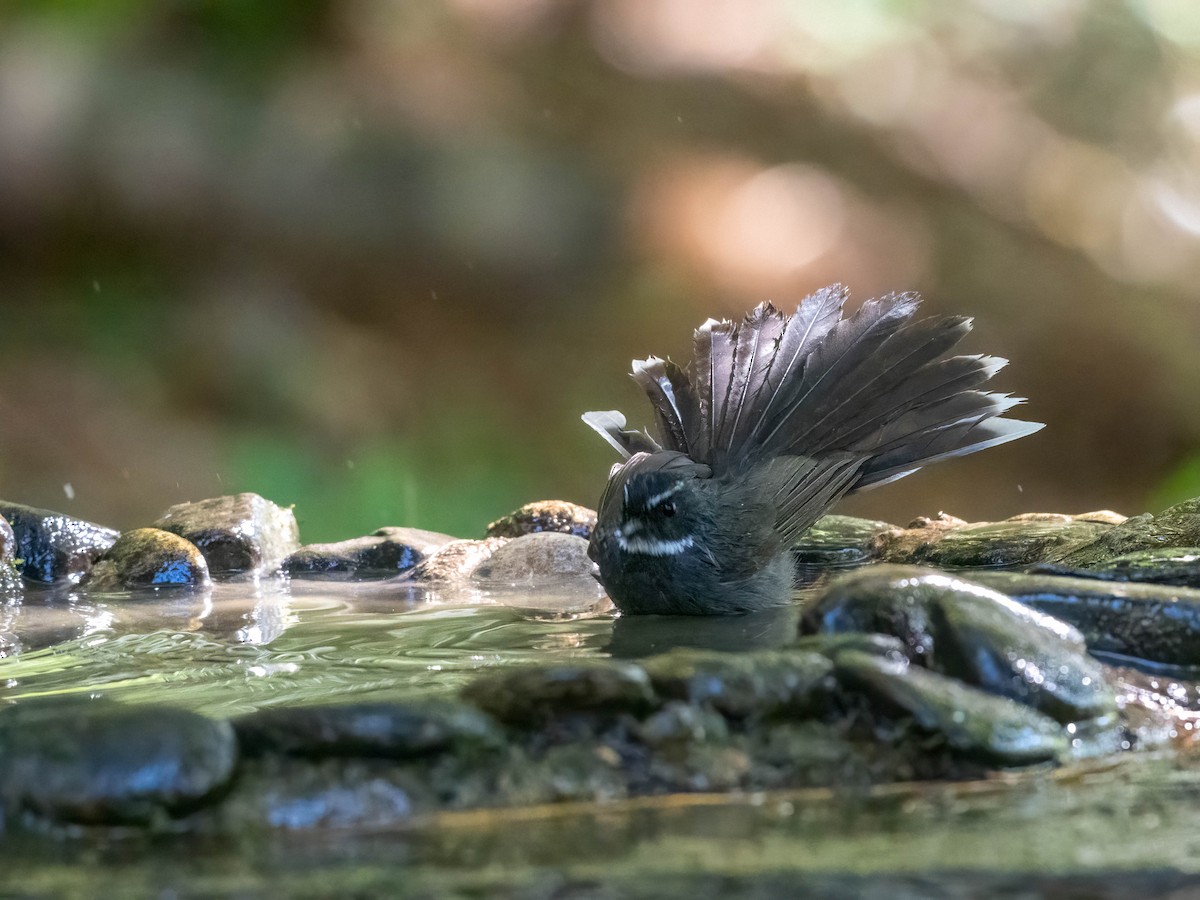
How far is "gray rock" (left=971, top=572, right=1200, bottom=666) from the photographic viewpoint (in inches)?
95.8

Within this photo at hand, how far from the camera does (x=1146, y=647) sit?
2.45 meters

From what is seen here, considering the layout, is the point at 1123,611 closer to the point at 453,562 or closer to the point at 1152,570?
the point at 1152,570

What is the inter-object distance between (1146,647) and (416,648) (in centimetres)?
177

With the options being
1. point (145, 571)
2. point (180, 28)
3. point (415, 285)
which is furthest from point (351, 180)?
point (145, 571)

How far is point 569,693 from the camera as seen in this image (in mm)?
1905

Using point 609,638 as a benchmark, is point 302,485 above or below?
above

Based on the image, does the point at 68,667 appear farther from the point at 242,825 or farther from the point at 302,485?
the point at 302,485

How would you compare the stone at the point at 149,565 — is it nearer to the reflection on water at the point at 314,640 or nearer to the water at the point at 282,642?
the water at the point at 282,642

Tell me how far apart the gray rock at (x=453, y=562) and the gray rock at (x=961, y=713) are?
11.3ft

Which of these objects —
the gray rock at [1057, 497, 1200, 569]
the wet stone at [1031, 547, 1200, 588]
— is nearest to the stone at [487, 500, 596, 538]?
the gray rock at [1057, 497, 1200, 569]

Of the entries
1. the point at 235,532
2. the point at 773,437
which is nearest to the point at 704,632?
the point at 773,437

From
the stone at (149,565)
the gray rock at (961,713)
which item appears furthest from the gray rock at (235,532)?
the gray rock at (961,713)

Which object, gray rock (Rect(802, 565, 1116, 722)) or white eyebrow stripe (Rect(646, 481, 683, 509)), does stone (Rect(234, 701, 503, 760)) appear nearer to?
gray rock (Rect(802, 565, 1116, 722))

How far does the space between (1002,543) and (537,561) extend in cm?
204
